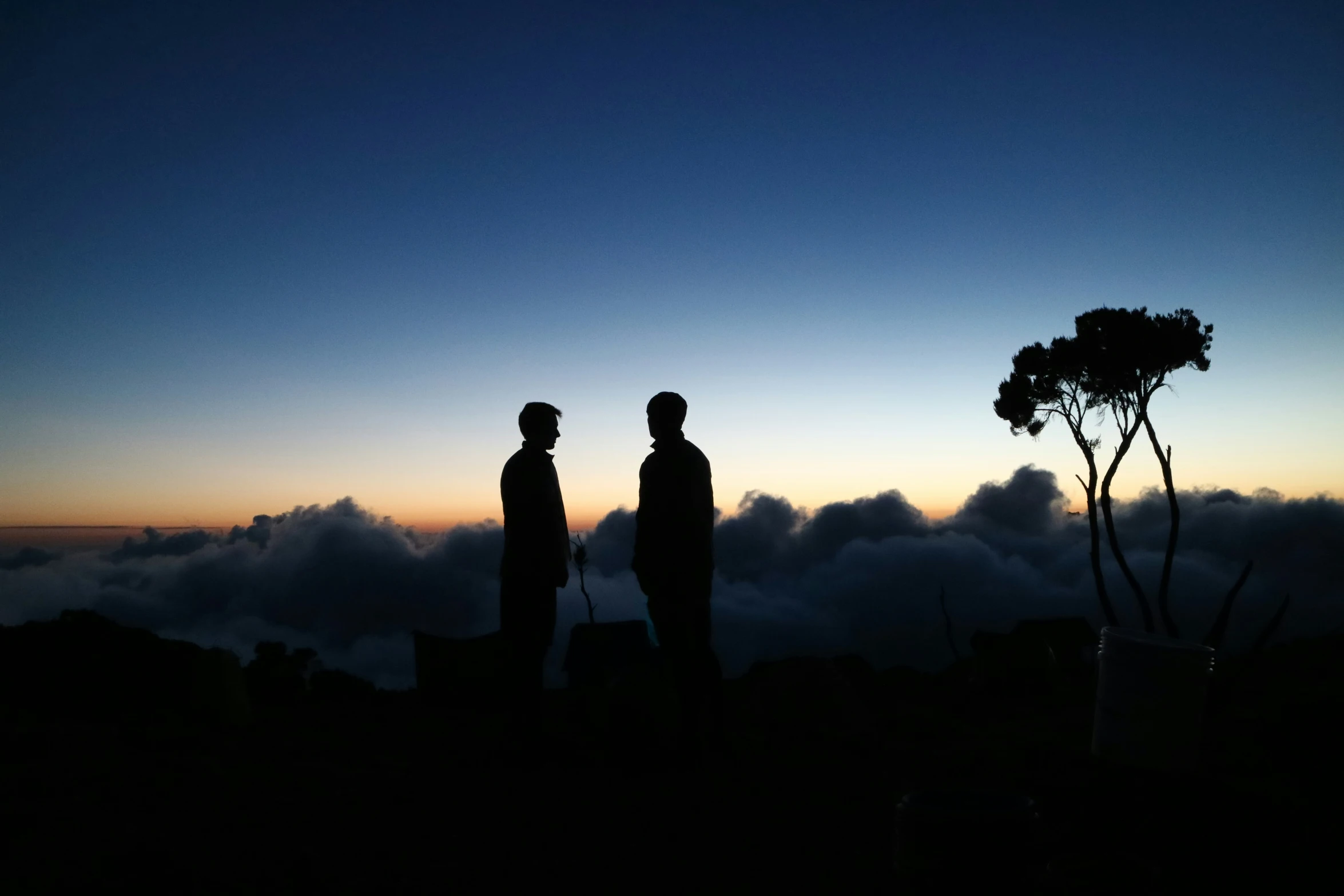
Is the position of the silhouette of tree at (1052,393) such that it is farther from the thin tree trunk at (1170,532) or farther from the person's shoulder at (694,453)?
the person's shoulder at (694,453)

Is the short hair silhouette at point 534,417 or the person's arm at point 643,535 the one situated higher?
the short hair silhouette at point 534,417

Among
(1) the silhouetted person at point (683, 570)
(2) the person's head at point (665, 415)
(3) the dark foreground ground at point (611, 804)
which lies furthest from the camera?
(2) the person's head at point (665, 415)

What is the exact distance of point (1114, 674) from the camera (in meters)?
5.94

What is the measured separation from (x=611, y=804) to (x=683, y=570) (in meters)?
1.75

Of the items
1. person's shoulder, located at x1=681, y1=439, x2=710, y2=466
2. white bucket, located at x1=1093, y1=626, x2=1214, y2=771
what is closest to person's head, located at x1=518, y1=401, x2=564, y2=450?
person's shoulder, located at x1=681, y1=439, x2=710, y2=466

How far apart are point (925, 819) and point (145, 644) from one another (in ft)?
26.8

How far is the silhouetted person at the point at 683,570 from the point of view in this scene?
6098 mm

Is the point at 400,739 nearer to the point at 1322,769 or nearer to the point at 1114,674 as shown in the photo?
the point at 1114,674

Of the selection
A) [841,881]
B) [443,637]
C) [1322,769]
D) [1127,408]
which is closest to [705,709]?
[841,881]

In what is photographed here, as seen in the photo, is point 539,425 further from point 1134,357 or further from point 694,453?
point 1134,357

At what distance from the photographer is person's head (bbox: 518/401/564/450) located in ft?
22.0

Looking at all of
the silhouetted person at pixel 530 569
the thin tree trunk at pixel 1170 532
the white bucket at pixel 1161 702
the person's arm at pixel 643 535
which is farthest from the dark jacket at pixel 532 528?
the thin tree trunk at pixel 1170 532

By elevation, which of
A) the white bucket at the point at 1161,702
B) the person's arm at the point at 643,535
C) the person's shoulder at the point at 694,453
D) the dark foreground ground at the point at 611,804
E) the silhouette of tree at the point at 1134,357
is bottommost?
the dark foreground ground at the point at 611,804

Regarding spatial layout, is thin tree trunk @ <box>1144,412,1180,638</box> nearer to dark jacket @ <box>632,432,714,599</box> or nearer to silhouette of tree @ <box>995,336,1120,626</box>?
silhouette of tree @ <box>995,336,1120,626</box>
